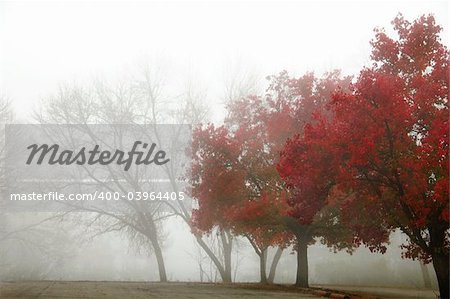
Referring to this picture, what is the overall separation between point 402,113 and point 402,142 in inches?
41.4

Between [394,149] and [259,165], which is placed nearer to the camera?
[394,149]

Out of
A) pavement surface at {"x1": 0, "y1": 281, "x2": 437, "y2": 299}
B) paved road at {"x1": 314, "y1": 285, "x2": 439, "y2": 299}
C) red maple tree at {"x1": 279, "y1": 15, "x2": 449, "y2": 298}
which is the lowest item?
paved road at {"x1": 314, "y1": 285, "x2": 439, "y2": 299}

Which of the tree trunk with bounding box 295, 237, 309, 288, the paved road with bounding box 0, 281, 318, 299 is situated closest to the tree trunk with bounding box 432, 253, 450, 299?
the paved road with bounding box 0, 281, 318, 299

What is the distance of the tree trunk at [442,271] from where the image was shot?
1401 centimetres

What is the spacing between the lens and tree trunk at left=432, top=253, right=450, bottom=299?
14.0 m

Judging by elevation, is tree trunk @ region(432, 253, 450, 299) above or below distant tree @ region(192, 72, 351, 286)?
below

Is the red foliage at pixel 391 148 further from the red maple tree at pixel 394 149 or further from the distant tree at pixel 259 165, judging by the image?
the distant tree at pixel 259 165

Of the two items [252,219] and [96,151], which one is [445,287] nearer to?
[252,219]

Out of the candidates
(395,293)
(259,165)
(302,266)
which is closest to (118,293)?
(259,165)

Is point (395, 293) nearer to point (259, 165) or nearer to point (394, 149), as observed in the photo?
point (259, 165)

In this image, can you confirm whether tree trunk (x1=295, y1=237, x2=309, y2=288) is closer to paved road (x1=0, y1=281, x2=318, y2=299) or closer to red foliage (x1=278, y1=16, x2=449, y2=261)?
paved road (x1=0, y1=281, x2=318, y2=299)

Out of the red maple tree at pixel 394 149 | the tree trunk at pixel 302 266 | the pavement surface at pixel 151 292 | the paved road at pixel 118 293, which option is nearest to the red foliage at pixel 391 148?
the red maple tree at pixel 394 149

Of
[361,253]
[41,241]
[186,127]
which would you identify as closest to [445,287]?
[186,127]

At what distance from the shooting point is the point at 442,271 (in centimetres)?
1417
